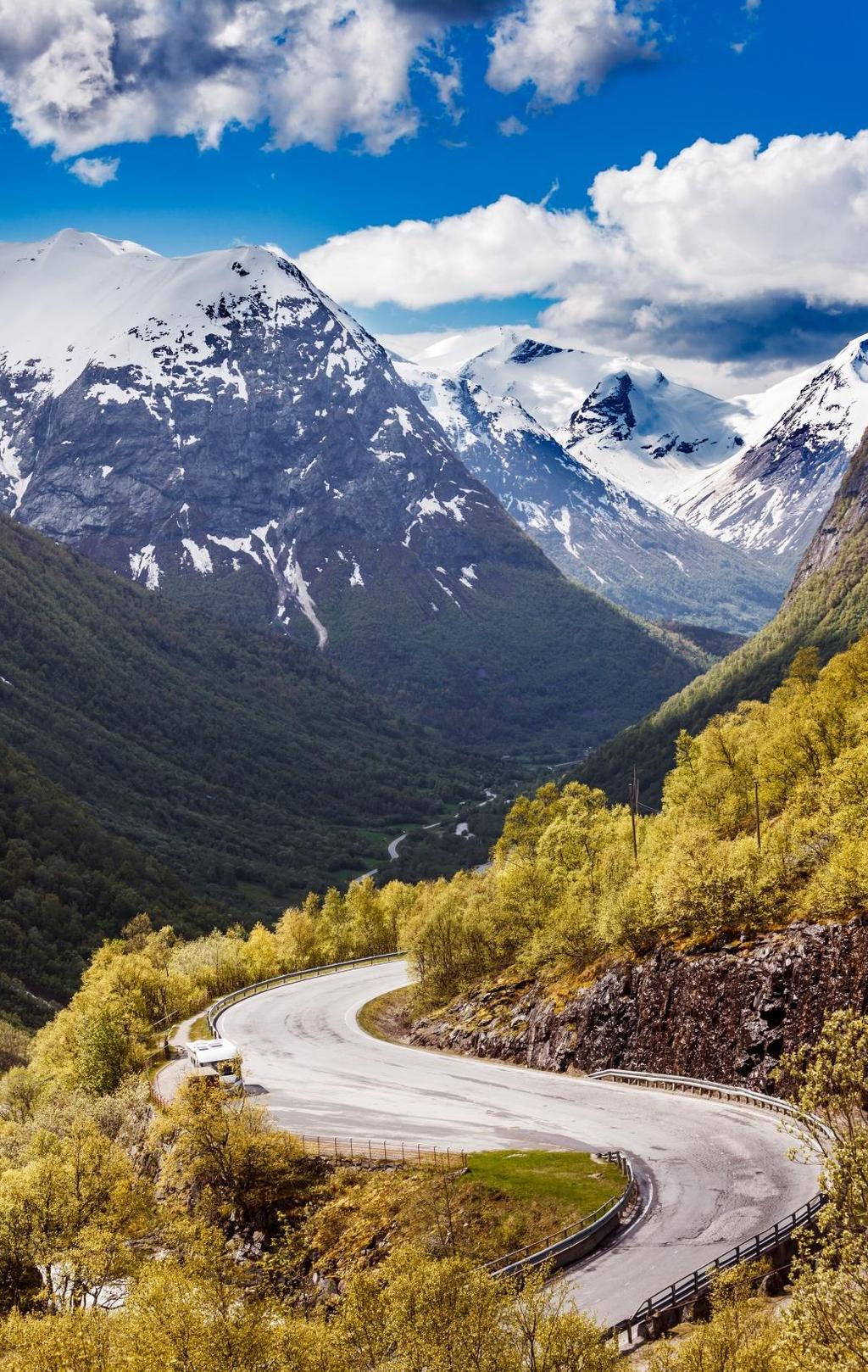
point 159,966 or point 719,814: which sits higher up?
point 719,814

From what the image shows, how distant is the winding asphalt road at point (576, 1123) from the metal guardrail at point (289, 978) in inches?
307

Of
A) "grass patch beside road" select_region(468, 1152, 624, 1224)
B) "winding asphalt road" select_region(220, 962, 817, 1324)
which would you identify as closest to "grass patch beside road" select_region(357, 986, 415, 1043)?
"winding asphalt road" select_region(220, 962, 817, 1324)

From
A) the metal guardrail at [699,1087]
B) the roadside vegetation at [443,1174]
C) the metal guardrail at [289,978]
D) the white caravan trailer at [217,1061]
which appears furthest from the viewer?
the metal guardrail at [289,978]

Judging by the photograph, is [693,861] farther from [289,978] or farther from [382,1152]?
[289,978]

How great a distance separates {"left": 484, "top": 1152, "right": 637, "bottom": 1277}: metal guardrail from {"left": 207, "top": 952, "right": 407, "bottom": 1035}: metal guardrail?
5918 centimetres

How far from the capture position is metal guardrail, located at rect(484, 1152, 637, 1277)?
48.1 meters

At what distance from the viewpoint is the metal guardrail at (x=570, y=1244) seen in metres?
48.1

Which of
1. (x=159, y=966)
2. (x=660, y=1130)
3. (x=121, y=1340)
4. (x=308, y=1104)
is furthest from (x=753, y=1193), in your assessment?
(x=159, y=966)

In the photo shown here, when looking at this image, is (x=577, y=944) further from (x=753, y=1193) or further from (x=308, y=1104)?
A: (x=753, y=1193)

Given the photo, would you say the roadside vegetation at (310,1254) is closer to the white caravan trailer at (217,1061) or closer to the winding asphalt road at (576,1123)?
the winding asphalt road at (576,1123)

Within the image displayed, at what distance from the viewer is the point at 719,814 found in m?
98.1

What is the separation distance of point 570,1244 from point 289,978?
279ft

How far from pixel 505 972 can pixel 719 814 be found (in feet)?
82.4

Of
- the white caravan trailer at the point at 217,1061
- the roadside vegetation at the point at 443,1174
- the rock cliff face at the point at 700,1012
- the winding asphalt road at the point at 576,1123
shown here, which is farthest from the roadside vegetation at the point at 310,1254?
the white caravan trailer at the point at 217,1061
